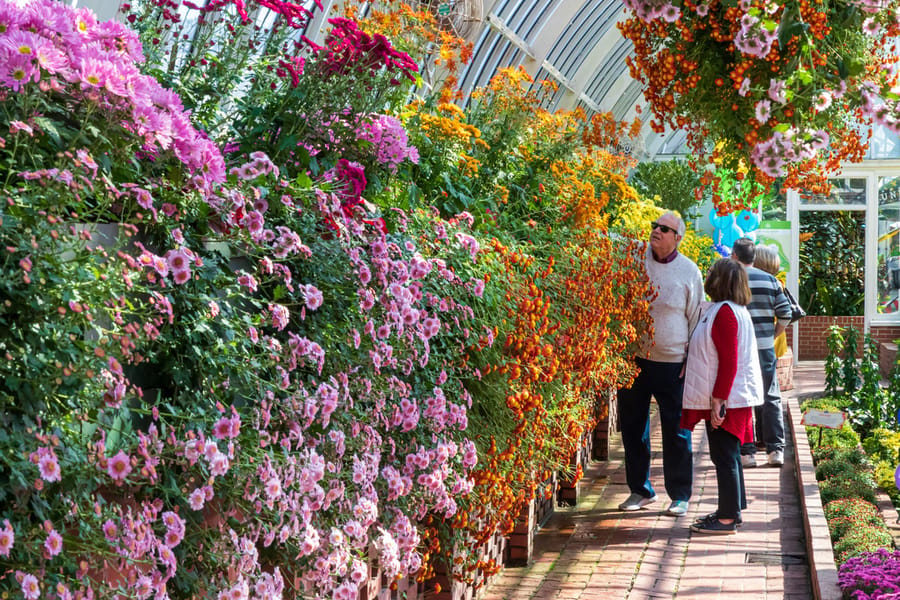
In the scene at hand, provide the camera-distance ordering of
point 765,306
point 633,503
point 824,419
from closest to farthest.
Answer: point 633,503, point 824,419, point 765,306

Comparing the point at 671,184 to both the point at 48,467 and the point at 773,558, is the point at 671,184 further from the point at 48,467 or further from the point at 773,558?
the point at 48,467

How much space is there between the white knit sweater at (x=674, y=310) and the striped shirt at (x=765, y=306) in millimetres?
1399

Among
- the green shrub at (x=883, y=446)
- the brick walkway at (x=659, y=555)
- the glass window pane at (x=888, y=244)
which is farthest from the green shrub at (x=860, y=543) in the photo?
the glass window pane at (x=888, y=244)

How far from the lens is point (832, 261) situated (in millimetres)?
16172

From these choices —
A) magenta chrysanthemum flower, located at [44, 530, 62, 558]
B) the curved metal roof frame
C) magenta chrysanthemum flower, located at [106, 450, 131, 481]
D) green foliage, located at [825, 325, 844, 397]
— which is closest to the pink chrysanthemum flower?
magenta chrysanthemum flower, located at [106, 450, 131, 481]

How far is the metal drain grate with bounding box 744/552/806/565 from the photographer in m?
4.38

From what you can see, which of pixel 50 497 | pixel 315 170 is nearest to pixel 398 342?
pixel 315 170

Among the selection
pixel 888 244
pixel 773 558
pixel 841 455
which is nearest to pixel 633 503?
pixel 773 558

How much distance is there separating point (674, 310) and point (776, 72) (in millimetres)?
2065

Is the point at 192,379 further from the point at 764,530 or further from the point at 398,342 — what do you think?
the point at 764,530

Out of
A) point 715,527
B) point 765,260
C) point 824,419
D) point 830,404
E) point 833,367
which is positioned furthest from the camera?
point 833,367

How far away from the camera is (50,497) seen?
52.6 inches

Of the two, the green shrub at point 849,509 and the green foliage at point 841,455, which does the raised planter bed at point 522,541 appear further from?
the green foliage at point 841,455

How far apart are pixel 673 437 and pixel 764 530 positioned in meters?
0.63
